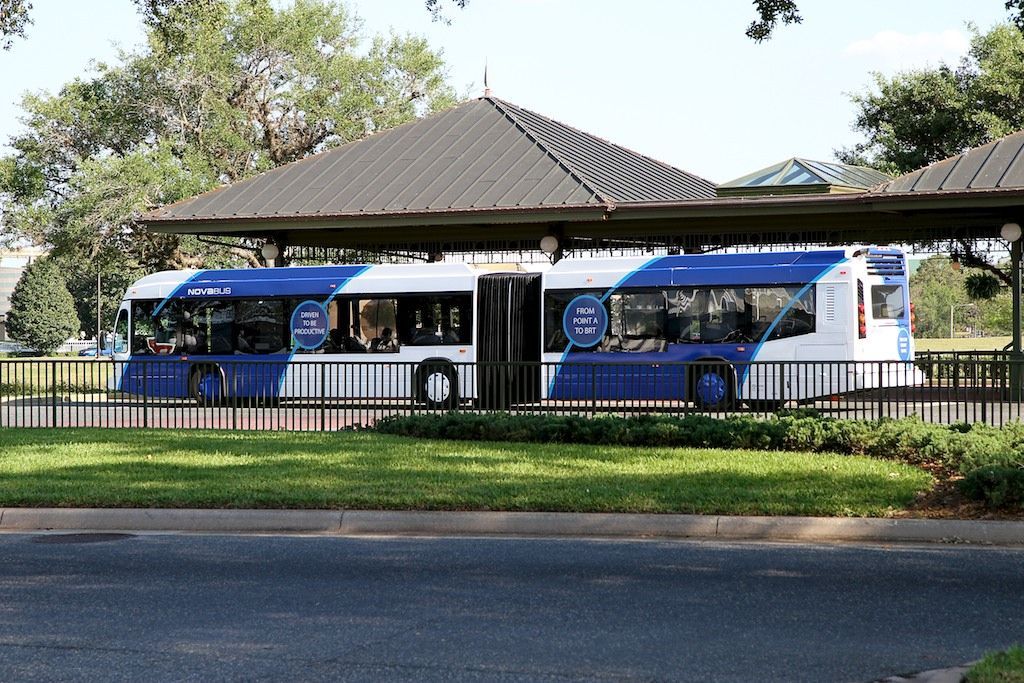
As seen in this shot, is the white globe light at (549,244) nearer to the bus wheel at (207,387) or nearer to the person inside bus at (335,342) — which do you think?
the person inside bus at (335,342)

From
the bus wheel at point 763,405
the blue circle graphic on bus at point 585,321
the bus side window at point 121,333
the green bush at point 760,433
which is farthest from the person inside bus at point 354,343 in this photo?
the bus wheel at point 763,405

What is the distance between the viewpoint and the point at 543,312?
26.8 metres

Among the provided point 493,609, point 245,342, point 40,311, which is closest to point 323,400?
point 493,609

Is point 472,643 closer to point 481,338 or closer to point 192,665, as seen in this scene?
point 192,665

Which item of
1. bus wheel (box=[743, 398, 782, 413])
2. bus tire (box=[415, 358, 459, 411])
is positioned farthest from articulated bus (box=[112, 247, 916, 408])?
bus wheel (box=[743, 398, 782, 413])

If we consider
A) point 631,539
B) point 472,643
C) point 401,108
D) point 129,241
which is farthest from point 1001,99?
point 472,643

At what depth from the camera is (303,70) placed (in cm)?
5181

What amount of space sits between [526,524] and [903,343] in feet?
56.7

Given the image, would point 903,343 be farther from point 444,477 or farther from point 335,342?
point 444,477

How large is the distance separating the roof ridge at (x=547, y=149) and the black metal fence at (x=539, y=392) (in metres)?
8.46

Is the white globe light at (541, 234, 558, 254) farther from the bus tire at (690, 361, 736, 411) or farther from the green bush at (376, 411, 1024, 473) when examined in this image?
the green bush at (376, 411, 1024, 473)

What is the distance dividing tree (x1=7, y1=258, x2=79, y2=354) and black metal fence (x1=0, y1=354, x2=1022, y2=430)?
7811 centimetres

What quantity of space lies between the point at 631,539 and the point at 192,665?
4.85 metres

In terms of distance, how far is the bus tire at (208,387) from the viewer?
19125mm
